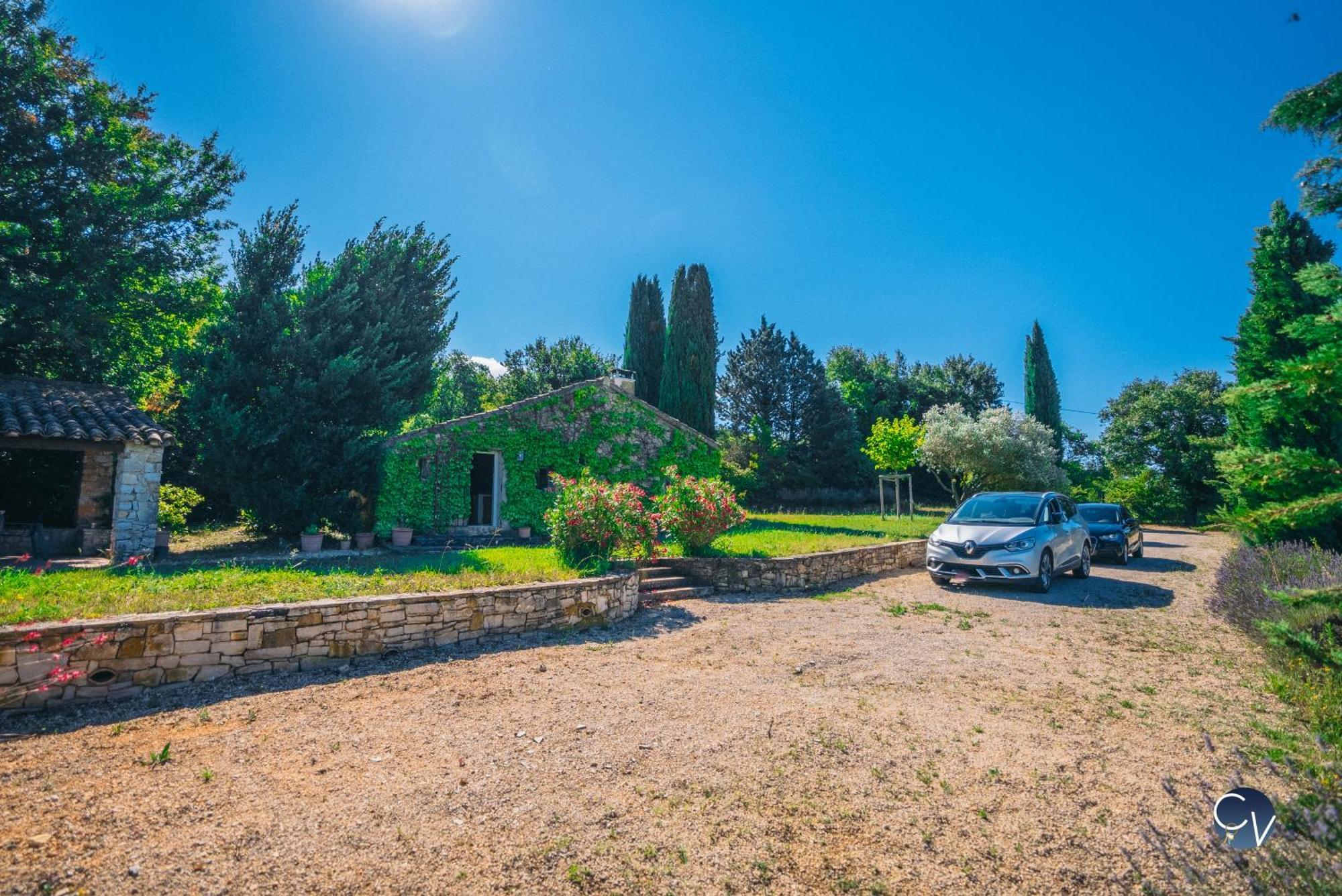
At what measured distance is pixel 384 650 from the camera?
19.9 feet

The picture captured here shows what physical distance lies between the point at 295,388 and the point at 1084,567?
57.5 feet

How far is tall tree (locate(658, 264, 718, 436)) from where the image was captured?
31219 mm

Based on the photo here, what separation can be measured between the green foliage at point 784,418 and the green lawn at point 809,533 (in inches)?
313

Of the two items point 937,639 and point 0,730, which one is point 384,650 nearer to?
point 0,730

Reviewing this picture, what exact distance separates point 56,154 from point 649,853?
68.0 feet

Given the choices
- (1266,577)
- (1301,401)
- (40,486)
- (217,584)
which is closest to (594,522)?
(217,584)

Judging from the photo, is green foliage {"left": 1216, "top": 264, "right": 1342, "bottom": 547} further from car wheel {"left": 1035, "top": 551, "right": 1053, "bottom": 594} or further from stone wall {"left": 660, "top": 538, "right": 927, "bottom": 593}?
stone wall {"left": 660, "top": 538, "right": 927, "bottom": 593}

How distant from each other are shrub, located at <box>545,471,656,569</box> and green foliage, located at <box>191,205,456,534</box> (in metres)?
7.12

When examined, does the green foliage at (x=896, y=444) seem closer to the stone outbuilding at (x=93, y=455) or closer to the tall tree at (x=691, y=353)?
the tall tree at (x=691, y=353)

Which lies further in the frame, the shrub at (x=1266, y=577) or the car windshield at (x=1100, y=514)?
the car windshield at (x=1100, y=514)

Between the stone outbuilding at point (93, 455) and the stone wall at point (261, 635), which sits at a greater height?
the stone outbuilding at point (93, 455)

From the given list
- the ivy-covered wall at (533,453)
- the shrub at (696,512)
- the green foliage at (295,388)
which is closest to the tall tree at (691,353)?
the ivy-covered wall at (533,453)

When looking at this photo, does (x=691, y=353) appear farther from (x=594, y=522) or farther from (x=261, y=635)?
(x=261, y=635)

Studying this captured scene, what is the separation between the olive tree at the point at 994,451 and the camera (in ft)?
75.3
